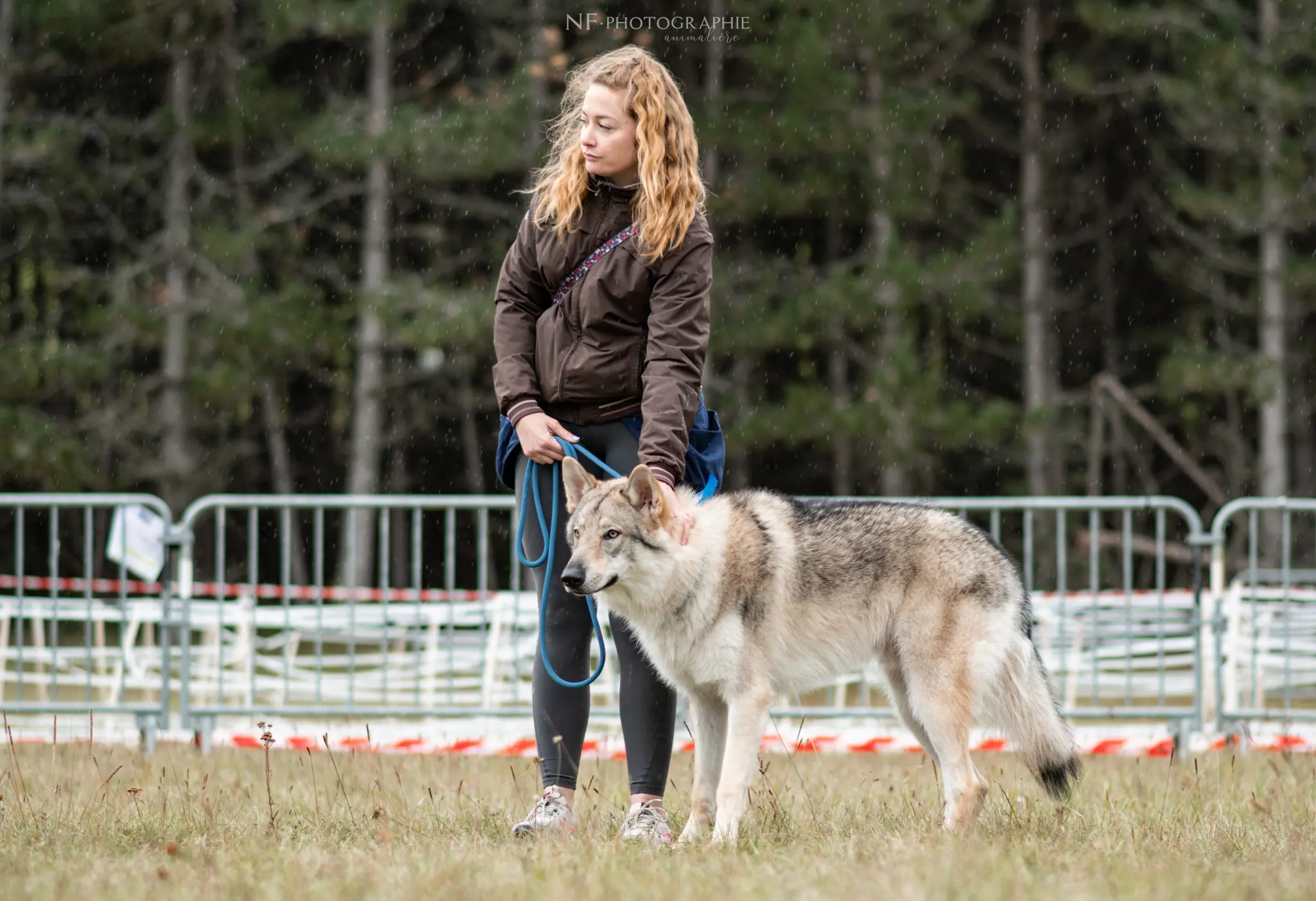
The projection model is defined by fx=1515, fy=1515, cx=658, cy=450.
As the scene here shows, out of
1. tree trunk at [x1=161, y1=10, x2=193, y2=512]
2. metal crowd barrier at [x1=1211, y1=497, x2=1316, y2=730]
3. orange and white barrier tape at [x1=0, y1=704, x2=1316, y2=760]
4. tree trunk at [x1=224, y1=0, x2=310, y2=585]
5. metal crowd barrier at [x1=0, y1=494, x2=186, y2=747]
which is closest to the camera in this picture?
orange and white barrier tape at [x1=0, y1=704, x2=1316, y2=760]

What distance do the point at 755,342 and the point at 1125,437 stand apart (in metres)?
6.60

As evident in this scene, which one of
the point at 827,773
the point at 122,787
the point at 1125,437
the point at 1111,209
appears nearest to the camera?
the point at 122,787

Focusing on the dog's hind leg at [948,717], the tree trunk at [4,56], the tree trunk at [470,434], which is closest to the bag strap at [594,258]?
the dog's hind leg at [948,717]

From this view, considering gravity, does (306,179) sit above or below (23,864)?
above

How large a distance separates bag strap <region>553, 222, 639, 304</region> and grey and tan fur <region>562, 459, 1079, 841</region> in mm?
605

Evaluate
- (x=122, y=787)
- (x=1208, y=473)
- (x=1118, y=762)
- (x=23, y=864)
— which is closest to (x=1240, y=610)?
(x=1118, y=762)

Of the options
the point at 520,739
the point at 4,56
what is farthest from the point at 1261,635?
the point at 4,56

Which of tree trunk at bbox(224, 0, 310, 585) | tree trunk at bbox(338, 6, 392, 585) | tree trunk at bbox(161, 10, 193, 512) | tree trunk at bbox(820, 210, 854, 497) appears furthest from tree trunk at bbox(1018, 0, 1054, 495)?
tree trunk at bbox(161, 10, 193, 512)

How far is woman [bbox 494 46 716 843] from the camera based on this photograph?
4656 millimetres

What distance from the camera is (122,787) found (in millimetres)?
5582

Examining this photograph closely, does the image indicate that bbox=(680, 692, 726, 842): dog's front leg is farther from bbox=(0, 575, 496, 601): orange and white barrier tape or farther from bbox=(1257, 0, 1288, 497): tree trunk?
bbox=(1257, 0, 1288, 497): tree trunk

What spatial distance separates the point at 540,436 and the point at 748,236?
19355 mm

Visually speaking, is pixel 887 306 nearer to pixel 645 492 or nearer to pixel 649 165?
pixel 649 165

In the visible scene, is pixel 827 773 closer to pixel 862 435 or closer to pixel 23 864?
pixel 23 864
